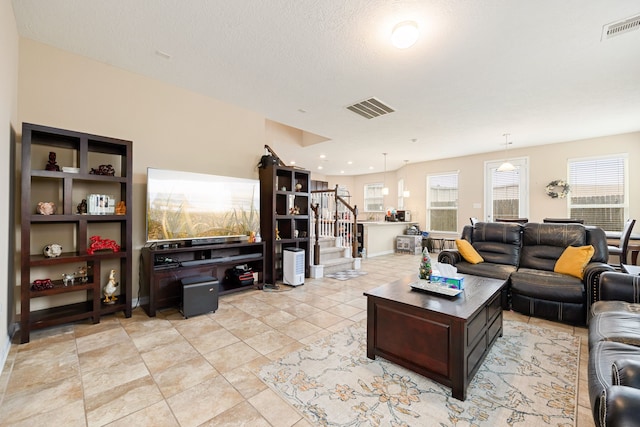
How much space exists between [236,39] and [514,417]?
372cm

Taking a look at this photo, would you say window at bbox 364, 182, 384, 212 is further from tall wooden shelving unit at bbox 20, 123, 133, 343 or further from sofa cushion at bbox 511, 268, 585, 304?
tall wooden shelving unit at bbox 20, 123, 133, 343

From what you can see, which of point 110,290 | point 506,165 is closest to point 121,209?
point 110,290

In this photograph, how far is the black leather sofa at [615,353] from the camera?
0.86m

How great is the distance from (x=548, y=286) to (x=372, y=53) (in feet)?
10.6

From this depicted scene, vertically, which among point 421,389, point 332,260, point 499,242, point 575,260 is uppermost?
point 499,242

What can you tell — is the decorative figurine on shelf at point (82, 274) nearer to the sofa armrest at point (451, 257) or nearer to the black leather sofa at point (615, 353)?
the black leather sofa at point (615, 353)

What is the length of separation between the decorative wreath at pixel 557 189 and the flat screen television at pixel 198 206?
22.6 feet

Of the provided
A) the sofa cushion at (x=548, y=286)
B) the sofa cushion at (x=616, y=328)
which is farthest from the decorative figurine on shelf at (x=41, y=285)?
the sofa cushion at (x=548, y=286)

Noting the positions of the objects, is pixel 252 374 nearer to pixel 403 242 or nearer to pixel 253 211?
pixel 253 211

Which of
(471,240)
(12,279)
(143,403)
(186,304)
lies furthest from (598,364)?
(12,279)

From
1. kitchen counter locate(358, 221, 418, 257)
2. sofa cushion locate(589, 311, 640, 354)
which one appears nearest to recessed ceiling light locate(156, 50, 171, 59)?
sofa cushion locate(589, 311, 640, 354)

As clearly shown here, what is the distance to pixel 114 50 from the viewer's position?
2850 millimetres

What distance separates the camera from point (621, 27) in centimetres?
239

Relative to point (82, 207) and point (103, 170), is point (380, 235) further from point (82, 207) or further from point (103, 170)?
point (82, 207)
